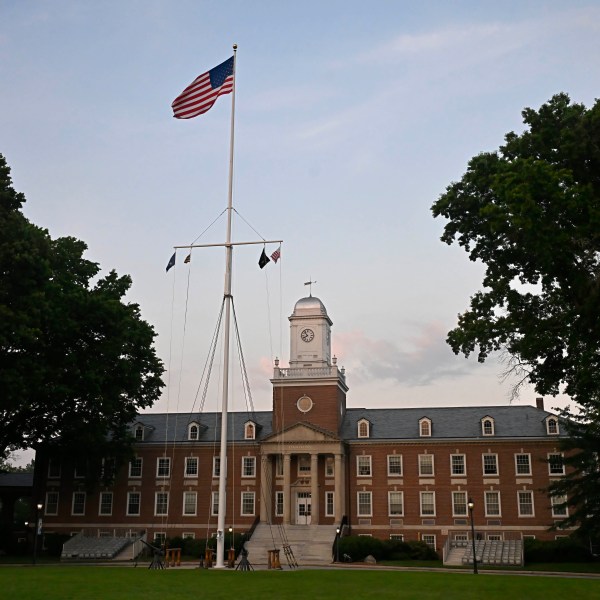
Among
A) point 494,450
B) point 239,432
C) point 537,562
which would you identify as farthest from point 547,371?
point 239,432

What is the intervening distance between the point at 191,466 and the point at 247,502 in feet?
18.2

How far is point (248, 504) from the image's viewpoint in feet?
193

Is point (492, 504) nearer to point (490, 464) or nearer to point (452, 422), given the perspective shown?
point (490, 464)

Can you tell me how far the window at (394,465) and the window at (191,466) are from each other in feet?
51.3

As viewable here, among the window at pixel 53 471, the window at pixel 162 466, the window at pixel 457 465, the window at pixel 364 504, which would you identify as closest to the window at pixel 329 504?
the window at pixel 364 504

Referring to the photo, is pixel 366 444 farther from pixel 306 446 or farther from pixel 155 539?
pixel 155 539

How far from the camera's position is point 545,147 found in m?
26.7

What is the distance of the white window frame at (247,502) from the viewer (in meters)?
58.6

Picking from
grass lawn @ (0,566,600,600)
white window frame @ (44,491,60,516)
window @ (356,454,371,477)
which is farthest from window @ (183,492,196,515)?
grass lawn @ (0,566,600,600)

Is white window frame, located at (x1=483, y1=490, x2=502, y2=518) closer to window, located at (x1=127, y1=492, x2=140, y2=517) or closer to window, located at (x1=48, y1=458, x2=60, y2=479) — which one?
window, located at (x1=127, y1=492, x2=140, y2=517)

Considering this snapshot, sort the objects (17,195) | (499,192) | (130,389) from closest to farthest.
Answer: (499,192) < (17,195) < (130,389)

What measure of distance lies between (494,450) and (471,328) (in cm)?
3082

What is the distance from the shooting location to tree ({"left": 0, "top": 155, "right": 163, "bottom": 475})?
1483 inches

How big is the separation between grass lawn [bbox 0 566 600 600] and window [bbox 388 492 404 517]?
28209 mm
